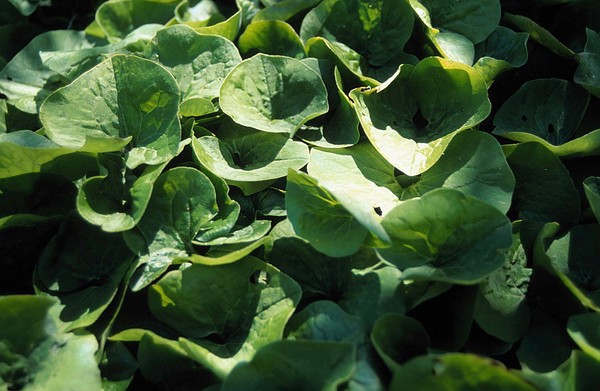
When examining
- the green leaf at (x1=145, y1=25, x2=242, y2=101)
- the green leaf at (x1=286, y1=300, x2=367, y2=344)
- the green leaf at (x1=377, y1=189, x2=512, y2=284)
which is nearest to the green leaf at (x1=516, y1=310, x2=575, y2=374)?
the green leaf at (x1=377, y1=189, x2=512, y2=284)

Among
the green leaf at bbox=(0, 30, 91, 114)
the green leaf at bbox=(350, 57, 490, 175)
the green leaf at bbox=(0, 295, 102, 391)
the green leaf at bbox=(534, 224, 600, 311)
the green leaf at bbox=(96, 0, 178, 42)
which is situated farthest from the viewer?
the green leaf at bbox=(96, 0, 178, 42)

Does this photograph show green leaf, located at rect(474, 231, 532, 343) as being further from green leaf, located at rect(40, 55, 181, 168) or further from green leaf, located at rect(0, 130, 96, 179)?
green leaf, located at rect(0, 130, 96, 179)

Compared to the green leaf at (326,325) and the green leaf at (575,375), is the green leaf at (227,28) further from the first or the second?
the green leaf at (575,375)

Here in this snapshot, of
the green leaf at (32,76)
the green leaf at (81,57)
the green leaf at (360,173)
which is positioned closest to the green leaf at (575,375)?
the green leaf at (360,173)

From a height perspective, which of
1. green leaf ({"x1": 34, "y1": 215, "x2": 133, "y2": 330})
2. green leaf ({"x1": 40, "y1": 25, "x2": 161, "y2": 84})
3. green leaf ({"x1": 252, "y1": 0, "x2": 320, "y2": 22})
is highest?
green leaf ({"x1": 252, "y1": 0, "x2": 320, "y2": 22})

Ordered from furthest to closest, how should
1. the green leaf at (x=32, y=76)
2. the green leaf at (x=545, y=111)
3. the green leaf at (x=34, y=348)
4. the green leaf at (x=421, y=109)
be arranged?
the green leaf at (x=32, y=76), the green leaf at (x=545, y=111), the green leaf at (x=421, y=109), the green leaf at (x=34, y=348)

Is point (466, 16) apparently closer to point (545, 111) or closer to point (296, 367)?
point (545, 111)

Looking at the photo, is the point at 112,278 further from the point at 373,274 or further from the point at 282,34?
the point at 282,34
